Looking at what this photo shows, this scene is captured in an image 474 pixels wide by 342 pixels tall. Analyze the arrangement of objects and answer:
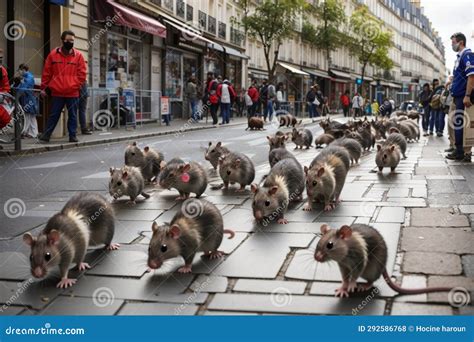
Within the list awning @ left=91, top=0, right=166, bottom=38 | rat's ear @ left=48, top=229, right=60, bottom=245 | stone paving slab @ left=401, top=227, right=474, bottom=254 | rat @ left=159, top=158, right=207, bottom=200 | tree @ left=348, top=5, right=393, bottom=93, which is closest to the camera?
rat's ear @ left=48, top=229, right=60, bottom=245

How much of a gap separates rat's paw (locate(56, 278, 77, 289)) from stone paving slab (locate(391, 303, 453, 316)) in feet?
6.62

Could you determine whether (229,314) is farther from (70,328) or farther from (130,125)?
(130,125)

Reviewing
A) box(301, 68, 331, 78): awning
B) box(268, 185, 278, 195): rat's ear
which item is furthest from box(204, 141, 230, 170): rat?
box(301, 68, 331, 78): awning

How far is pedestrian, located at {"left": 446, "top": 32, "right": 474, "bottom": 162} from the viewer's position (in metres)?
10.5

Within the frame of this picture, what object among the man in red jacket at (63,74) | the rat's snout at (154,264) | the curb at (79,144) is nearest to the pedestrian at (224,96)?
the curb at (79,144)

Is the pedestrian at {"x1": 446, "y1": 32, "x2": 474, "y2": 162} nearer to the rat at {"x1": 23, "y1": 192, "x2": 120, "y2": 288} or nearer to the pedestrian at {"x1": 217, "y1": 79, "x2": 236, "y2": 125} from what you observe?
the rat at {"x1": 23, "y1": 192, "x2": 120, "y2": 288}

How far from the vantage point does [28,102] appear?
14875 mm

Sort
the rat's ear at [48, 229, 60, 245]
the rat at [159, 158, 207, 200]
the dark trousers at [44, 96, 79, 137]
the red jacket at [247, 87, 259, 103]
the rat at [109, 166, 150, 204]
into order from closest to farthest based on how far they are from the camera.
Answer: the rat's ear at [48, 229, 60, 245]
the rat at [109, 166, 150, 204]
the rat at [159, 158, 207, 200]
the dark trousers at [44, 96, 79, 137]
the red jacket at [247, 87, 259, 103]

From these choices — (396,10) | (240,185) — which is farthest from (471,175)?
(396,10)

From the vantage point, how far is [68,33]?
45.9ft

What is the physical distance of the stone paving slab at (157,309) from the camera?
3.57 meters

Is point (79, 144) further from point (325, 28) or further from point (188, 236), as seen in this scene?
point (325, 28)

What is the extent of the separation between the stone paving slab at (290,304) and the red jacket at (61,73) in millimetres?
11359

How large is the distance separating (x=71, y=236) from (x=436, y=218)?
135 inches
